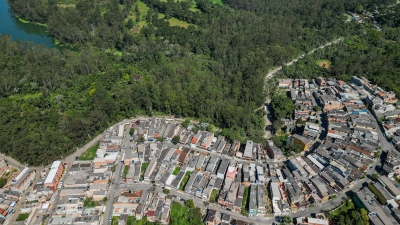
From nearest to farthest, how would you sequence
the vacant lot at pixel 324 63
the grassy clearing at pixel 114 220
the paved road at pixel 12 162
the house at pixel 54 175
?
the grassy clearing at pixel 114 220 → the house at pixel 54 175 → the paved road at pixel 12 162 → the vacant lot at pixel 324 63

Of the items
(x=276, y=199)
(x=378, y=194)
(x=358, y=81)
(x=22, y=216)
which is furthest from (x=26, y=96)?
(x=358, y=81)

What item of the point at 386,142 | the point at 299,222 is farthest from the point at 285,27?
the point at 299,222

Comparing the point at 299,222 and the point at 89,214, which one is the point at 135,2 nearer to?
the point at 89,214

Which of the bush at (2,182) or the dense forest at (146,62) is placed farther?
the dense forest at (146,62)

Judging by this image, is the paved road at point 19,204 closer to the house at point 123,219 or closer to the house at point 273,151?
the house at point 123,219

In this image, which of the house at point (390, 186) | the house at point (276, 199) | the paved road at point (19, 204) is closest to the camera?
the house at point (276, 199)

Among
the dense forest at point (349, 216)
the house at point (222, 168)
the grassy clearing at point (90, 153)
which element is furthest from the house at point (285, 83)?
the grassy clearing at point (90, 153)

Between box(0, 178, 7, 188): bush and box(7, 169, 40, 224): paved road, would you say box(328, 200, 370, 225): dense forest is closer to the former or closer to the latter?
box(7, 169, 40, 224): paved road

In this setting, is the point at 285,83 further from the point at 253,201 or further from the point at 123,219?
the point at 123,219
